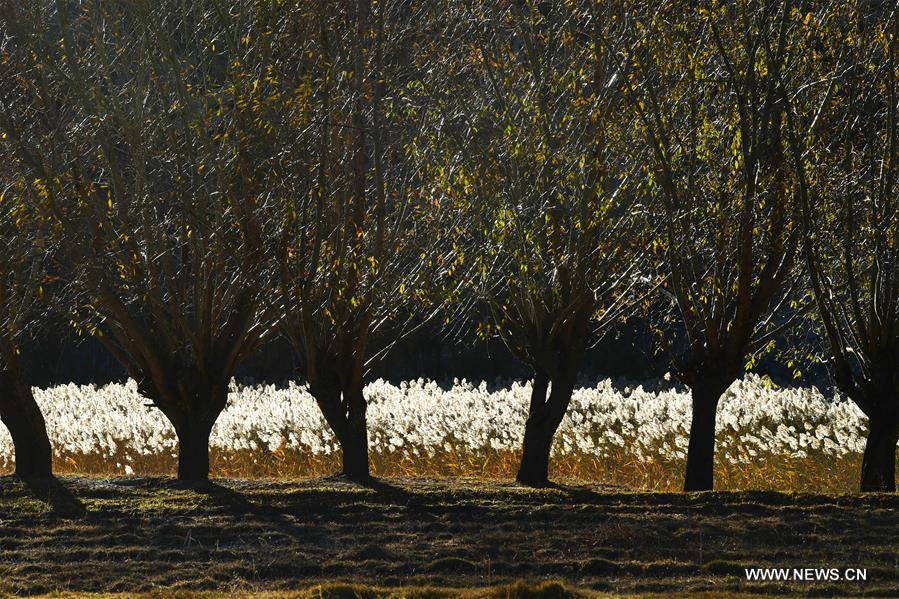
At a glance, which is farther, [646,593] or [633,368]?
Answer: [633,368]

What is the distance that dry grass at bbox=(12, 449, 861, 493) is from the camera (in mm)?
10227

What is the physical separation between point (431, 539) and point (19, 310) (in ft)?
11.9

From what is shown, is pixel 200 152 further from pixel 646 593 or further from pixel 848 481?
pixel 848 481

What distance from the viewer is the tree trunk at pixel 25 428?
9.31m

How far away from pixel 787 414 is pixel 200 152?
6.27 m

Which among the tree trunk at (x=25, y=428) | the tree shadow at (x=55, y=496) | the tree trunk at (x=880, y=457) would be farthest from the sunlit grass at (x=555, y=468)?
the tree shadow at (x=55, y=496)

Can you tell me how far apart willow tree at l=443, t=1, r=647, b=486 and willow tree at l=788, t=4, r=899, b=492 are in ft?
3.98

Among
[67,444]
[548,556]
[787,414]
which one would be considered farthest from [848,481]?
[67,444]

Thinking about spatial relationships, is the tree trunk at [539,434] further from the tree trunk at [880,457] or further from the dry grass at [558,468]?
the tree trunk at [880,457]

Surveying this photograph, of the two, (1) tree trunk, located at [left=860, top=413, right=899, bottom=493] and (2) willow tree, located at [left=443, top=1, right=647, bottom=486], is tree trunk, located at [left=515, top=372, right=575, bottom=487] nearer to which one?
(2) willow tree, located at [left=443, top=1, right=647, bottom=486]

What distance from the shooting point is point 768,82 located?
7523mm

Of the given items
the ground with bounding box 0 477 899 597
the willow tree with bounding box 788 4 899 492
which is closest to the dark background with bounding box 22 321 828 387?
the willow tree with bounding box 788 4 899 492

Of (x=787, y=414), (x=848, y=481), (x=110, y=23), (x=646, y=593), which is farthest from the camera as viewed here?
(x=787, y=414)

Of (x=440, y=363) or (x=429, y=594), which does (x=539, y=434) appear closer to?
(x=429, y=594)
